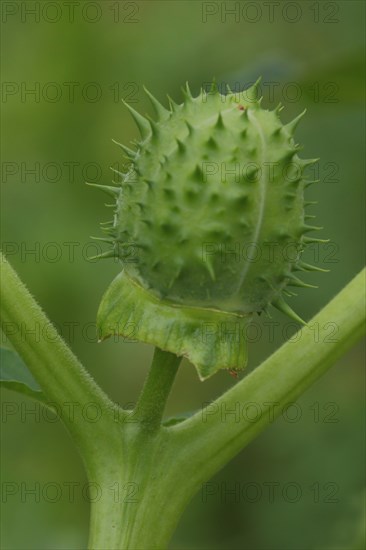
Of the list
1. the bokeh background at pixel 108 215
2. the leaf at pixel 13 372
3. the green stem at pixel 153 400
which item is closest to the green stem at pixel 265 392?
the green stem at pixel 153 400

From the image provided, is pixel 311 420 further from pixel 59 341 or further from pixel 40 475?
pixel 59 341

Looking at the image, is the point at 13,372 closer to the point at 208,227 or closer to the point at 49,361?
the point at 49,361

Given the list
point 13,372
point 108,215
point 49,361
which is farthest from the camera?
point 108,215

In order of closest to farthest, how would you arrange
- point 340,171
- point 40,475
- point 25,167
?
point 340,171
point 40,475
point 25,167

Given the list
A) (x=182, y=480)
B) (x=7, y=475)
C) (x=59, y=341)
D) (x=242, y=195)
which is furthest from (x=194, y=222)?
(x=7, y=475)

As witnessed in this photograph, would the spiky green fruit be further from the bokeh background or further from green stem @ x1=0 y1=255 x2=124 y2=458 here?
the bokeh background

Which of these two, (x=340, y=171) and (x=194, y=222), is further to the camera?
(x=340, y=171)

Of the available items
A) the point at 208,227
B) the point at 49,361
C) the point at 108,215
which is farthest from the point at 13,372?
the point at 108,215
